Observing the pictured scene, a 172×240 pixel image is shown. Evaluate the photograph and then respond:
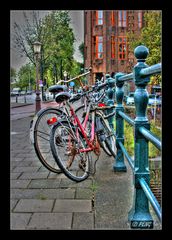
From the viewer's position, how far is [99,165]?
3.94 meters

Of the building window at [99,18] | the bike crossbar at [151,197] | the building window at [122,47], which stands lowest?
the bike crossbar at [151,197]

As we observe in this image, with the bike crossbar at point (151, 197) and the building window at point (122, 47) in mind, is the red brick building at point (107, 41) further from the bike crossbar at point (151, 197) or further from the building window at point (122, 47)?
the bike crossbar at point (151, 197)

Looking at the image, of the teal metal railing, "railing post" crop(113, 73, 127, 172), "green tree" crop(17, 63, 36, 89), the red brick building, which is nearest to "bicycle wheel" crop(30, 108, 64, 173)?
"green tree" crop(17, 63, 36, 89)

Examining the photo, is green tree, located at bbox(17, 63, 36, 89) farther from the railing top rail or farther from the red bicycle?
the railing top rail

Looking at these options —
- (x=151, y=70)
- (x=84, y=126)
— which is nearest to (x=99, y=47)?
(x=84, y=126)

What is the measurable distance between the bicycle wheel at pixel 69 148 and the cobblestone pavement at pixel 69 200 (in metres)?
0.13

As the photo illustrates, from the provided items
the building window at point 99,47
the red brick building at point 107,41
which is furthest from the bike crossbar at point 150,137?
the building window at point 99,47

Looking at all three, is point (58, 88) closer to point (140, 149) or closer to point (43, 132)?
point (43, 132)

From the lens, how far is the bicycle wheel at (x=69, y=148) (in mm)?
3154

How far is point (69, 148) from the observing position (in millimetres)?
3336

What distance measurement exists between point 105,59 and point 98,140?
32299mm

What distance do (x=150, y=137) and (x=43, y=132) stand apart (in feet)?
6.86
